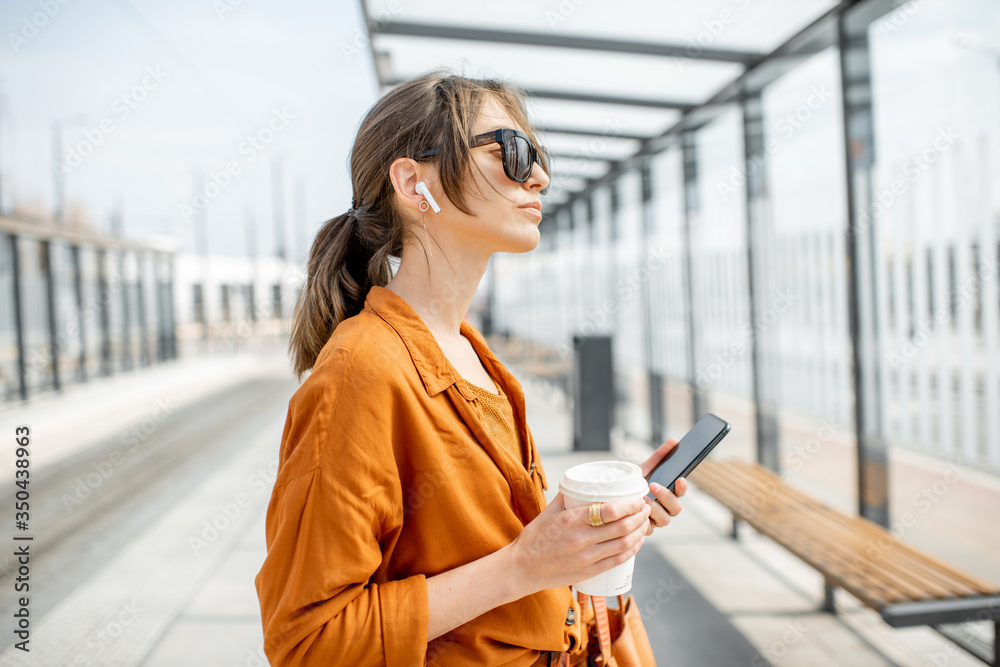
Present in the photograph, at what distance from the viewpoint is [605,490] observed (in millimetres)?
886

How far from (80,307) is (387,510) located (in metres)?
11.7

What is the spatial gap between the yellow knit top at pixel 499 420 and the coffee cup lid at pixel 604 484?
0.61 feet

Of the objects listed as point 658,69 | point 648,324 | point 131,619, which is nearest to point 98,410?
point 131,619

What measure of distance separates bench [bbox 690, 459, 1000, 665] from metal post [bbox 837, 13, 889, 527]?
1.08ft

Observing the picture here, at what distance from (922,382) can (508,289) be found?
1218 cm

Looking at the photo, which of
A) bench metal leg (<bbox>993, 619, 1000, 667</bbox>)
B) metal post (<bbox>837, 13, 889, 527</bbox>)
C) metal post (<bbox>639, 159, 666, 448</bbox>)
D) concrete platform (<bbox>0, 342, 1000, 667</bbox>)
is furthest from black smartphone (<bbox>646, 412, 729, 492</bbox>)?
metal post (<bbox>639, 159, 666, 448</bbox>)

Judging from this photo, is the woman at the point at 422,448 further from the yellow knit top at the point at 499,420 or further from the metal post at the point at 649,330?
the metal post at the point at 649,330

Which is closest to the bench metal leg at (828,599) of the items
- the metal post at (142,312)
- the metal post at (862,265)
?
the metal post at (862,265)

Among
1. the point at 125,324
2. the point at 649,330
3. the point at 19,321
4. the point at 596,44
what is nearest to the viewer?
the point at 596,44

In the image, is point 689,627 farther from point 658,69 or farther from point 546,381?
point 546,381

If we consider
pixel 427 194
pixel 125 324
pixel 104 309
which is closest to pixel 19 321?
pixel 104 309

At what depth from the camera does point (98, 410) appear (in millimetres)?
9406

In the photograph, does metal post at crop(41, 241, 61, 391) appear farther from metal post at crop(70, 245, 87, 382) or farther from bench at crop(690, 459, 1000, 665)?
bench at crop(690, 459, 1000, 665)

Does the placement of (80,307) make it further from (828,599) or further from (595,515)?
(595,515)
